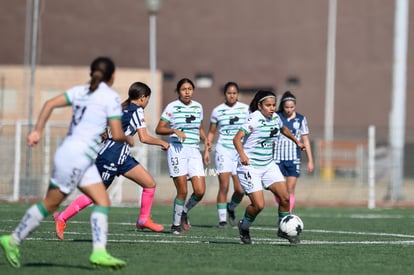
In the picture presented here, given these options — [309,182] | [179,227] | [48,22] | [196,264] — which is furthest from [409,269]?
[48,22]

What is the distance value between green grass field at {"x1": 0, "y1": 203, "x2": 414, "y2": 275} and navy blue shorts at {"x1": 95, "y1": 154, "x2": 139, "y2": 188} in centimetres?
84

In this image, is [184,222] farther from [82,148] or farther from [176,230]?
[82,148]

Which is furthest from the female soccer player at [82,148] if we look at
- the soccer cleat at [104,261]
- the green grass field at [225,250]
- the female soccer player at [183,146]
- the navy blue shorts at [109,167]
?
the female soccer player at [183,146]

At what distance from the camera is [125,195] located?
27.9 metres

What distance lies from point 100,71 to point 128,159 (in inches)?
169

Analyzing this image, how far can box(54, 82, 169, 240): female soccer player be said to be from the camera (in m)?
14.5

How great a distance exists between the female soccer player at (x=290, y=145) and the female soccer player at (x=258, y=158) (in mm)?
4224

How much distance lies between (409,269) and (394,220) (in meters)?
9.10

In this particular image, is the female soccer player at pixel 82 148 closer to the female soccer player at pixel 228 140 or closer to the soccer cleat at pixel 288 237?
the soccer cleat at pixel 288 237

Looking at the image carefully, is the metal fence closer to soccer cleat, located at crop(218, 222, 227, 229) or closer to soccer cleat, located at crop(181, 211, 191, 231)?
soccer cleat, located at crop(218, 222, 227, 229)

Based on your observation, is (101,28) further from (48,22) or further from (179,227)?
(179,227)

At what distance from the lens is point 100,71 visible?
10.7 meters

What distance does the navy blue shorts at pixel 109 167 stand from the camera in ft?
48.1

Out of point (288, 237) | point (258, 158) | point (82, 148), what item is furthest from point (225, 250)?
point (82, 148)
